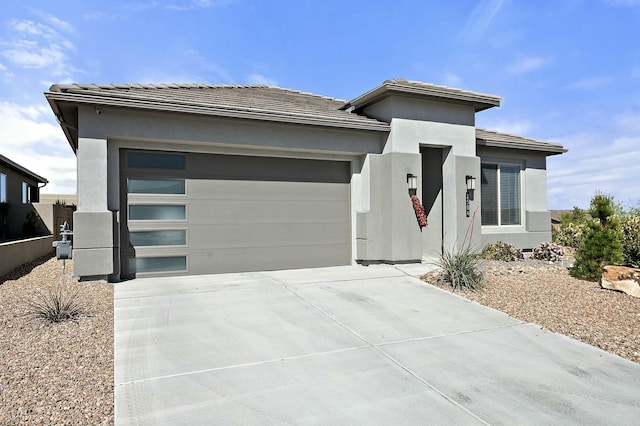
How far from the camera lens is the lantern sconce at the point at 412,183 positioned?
9.63 m

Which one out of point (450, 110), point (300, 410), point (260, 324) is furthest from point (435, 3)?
point (300, 410)

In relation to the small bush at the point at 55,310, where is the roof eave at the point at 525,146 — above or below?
above

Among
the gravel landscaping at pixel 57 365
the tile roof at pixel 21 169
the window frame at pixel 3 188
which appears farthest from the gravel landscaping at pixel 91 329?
the window frame at pixel 3 188

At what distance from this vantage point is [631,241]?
8703mm

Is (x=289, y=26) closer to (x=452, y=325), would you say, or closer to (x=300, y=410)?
(x=452, y=325)

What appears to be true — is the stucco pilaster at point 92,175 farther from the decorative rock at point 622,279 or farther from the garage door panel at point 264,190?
the decorative rock at point 622,279

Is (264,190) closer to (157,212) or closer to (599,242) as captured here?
(157,212)

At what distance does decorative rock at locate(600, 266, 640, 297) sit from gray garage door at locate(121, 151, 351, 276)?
5.32m

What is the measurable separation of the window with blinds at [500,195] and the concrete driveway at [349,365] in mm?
6080

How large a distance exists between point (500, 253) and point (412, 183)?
3.40m

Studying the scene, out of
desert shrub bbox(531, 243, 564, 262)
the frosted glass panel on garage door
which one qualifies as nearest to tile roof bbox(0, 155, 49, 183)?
the frosted glass panel on garage door

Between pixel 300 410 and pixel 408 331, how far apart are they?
2.34 meters

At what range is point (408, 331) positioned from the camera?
517 centimetres

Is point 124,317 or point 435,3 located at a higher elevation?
point 435,3
